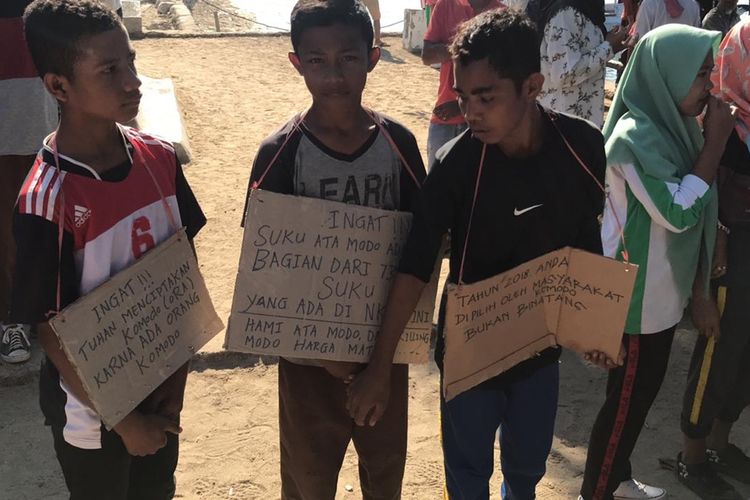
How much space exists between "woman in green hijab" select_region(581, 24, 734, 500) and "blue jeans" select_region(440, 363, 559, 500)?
451mm

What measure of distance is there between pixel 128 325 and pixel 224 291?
285cm

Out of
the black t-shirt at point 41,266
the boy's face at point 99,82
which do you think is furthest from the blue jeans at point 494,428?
the boy's face at point 99,82

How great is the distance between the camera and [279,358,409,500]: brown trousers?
2439 millimetres

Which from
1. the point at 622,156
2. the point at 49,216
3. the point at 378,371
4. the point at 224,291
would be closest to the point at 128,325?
the point at 49,216

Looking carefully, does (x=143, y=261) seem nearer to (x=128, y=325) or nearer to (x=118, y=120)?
(x=128, y=325)

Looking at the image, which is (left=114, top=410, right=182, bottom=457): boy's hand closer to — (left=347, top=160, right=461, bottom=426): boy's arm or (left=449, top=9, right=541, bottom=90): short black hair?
(left=347, top=160, right=461, bottom=426): boy's arm

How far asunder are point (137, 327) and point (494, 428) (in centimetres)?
112

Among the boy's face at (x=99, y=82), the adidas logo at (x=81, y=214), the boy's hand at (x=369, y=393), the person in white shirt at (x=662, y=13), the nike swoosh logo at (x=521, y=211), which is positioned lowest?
the boy's hand at (x=369, y=393)

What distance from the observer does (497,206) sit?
87.7 inches

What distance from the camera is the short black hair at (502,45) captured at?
6.82 feet

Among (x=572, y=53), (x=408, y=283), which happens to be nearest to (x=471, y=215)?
(x=408, y=283)

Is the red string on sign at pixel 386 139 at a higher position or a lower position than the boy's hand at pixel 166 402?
higher

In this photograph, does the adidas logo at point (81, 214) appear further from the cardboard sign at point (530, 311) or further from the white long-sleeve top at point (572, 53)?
the white long-sleeve top at point (572, 53)

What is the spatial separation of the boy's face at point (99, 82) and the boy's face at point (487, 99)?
885 mm
